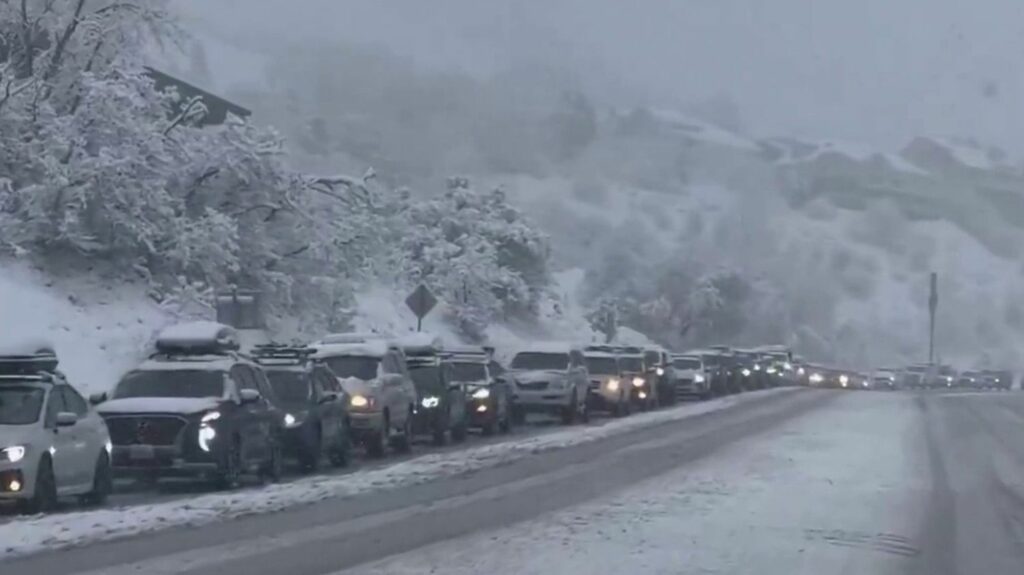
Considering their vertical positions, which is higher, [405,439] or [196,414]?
[196,414]

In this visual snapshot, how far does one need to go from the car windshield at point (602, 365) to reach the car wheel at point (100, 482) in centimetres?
2820

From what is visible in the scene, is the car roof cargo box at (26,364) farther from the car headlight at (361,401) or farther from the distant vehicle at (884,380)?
the distant vehicle at (884,380)

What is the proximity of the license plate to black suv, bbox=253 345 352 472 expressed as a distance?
11.5 feet

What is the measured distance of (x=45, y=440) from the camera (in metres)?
19.3

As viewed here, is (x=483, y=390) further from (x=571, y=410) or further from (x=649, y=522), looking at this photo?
(x=649, y=522)

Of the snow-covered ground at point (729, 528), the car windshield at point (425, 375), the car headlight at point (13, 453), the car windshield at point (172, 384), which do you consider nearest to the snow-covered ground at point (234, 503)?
the car headlight at point (13, 453)

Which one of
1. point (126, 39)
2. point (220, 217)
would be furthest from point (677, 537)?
point (126, 39)

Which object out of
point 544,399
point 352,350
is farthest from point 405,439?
point 544,399

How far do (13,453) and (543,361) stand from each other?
26031 millimetres

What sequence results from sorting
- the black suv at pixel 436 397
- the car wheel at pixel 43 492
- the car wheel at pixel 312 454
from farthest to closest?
the black suv at pixel 436 397
the car wheel at pixel 312 454
the car wheel at pixel 43 492

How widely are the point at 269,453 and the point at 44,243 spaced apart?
22.3m

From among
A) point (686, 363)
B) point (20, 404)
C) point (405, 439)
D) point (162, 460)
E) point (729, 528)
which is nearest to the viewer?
point (729, 528)

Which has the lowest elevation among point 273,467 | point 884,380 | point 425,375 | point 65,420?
point 273,467

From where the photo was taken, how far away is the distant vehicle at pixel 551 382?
4312 cm
